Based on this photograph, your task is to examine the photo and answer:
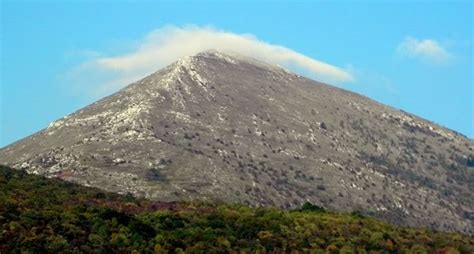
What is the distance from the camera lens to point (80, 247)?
108 metres

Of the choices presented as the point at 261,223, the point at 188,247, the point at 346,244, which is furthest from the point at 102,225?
the point at 346,244

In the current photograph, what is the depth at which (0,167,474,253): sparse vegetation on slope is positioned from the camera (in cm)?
11069

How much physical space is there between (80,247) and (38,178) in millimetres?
65550

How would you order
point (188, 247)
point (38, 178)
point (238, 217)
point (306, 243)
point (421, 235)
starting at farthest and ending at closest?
point (38, 178)
point (421, 235)
point (238, 217)
point (306, 243)
point (188, 247)

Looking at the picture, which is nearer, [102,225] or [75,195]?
[102,225]

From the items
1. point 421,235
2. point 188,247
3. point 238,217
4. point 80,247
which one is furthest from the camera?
point 421,235

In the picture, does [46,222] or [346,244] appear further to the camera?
[346,244]

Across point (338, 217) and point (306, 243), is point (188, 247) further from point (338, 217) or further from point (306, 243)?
point (338, 217)

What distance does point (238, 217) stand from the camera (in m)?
136

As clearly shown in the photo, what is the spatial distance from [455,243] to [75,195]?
61312 mm

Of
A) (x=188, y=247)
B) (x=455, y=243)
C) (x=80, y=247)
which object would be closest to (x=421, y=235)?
(x=455, y=243)

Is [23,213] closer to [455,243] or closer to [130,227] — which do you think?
[130,227]

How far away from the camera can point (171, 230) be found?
12462cm

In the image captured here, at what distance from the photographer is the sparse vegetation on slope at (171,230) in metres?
111
